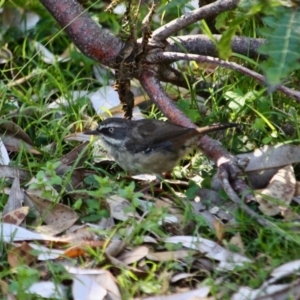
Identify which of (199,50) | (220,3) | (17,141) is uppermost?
(220,3)

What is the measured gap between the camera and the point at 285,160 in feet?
21.1

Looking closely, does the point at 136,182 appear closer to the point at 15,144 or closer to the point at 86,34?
the point at 15,144

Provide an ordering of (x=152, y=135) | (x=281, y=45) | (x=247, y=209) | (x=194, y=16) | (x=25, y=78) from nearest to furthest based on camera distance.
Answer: (x=281, y=45)
(x=247, y=209)
(x=194, y=16)
(x=152, y=135)
(x=25, y=78)

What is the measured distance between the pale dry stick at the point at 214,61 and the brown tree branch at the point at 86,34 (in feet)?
1.00

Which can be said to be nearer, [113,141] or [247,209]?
[247,209]

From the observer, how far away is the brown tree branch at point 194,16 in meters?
6.39

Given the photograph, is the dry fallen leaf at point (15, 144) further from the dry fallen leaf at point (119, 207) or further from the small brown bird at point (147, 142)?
the dry fallen leaf at point (119, 207)

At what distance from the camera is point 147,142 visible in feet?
22.5

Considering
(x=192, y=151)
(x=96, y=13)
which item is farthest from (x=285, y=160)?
(x=96, y=13)

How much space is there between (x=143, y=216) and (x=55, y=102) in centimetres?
213

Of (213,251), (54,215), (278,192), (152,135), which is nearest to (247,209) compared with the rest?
(278,192)

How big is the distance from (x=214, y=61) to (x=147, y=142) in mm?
828

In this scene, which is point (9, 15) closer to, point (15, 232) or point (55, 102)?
point (55, 102)

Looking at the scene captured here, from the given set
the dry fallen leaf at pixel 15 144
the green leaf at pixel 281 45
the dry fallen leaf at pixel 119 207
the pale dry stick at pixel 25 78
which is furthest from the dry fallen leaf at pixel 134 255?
the pale dry stick at pixel 25 78
